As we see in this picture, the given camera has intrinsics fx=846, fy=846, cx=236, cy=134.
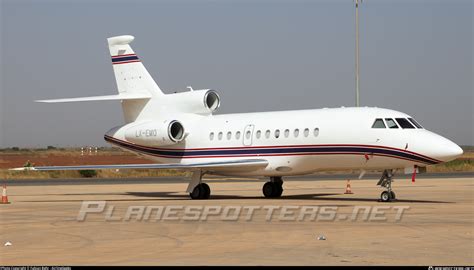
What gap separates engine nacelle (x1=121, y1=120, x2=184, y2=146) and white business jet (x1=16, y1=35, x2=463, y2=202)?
4 cm

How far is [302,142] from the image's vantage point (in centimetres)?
2852

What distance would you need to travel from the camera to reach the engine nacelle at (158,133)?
A: 32281 mm

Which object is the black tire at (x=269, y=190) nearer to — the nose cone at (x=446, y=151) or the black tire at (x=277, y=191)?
the black tire at (x=277, y=191)

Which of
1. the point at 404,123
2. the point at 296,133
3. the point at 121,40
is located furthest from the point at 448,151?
the point at 121,40

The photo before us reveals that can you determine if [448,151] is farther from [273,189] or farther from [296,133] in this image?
[273,189]

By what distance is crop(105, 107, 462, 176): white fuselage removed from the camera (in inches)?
1025

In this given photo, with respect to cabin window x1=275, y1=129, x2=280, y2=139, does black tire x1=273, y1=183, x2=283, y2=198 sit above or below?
below

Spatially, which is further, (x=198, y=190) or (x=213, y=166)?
(x=198, y=190)

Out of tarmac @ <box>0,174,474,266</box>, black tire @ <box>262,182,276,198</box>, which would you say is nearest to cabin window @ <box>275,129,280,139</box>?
black tire @ <box>262,182,276,198</box>

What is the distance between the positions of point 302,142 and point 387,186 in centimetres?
349

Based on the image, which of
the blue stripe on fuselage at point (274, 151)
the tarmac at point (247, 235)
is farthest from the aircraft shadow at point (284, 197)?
the blue stripe on fuselage at point (274, 151)

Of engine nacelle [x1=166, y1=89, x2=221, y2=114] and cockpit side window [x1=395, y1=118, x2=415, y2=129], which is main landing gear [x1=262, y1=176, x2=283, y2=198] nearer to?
engine nacelle [x1=166, y1=89, x2=221, y2=114]

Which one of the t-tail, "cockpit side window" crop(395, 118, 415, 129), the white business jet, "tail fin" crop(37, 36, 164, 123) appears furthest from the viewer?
"tail fin" crop(37, 36, 164, 123)

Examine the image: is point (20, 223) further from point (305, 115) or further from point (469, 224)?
point (305, 115)
